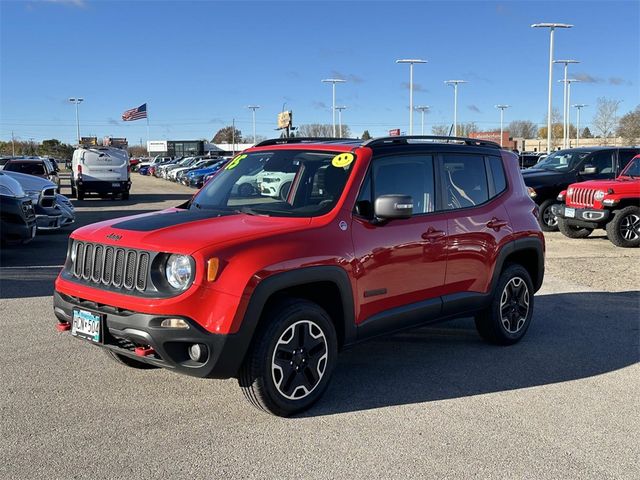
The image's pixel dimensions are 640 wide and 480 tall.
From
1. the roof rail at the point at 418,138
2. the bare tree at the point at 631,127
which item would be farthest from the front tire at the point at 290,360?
the bare tree at the point at 631,127

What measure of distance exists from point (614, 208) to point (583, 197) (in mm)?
646

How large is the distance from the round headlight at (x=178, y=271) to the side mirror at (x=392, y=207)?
4.70 ft

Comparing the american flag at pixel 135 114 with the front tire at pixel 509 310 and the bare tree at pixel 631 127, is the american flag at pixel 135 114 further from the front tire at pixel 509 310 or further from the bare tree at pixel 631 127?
the front tire at pixel 509 310

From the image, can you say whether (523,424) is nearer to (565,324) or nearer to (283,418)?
(283,418)

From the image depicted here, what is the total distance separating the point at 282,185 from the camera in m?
4.98

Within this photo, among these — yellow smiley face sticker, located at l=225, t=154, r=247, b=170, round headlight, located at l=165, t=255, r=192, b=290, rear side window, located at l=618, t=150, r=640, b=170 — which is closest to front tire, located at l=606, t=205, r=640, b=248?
rear side window, located at l=618, t=150, r=640, b=170

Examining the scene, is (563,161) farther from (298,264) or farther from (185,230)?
(185,230)

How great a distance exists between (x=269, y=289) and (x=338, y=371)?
152 centimetres

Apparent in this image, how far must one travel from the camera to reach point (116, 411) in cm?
439

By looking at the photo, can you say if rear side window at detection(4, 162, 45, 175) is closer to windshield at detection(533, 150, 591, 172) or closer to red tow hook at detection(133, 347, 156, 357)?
windshield at detection(533, 150, 591, 172)

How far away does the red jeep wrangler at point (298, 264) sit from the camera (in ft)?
13.0

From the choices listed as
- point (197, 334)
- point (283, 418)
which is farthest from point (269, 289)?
point (283, 418)

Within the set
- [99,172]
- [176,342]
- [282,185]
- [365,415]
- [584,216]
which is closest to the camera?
[176,342]

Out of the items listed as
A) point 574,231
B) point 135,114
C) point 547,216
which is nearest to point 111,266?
point 574,231
